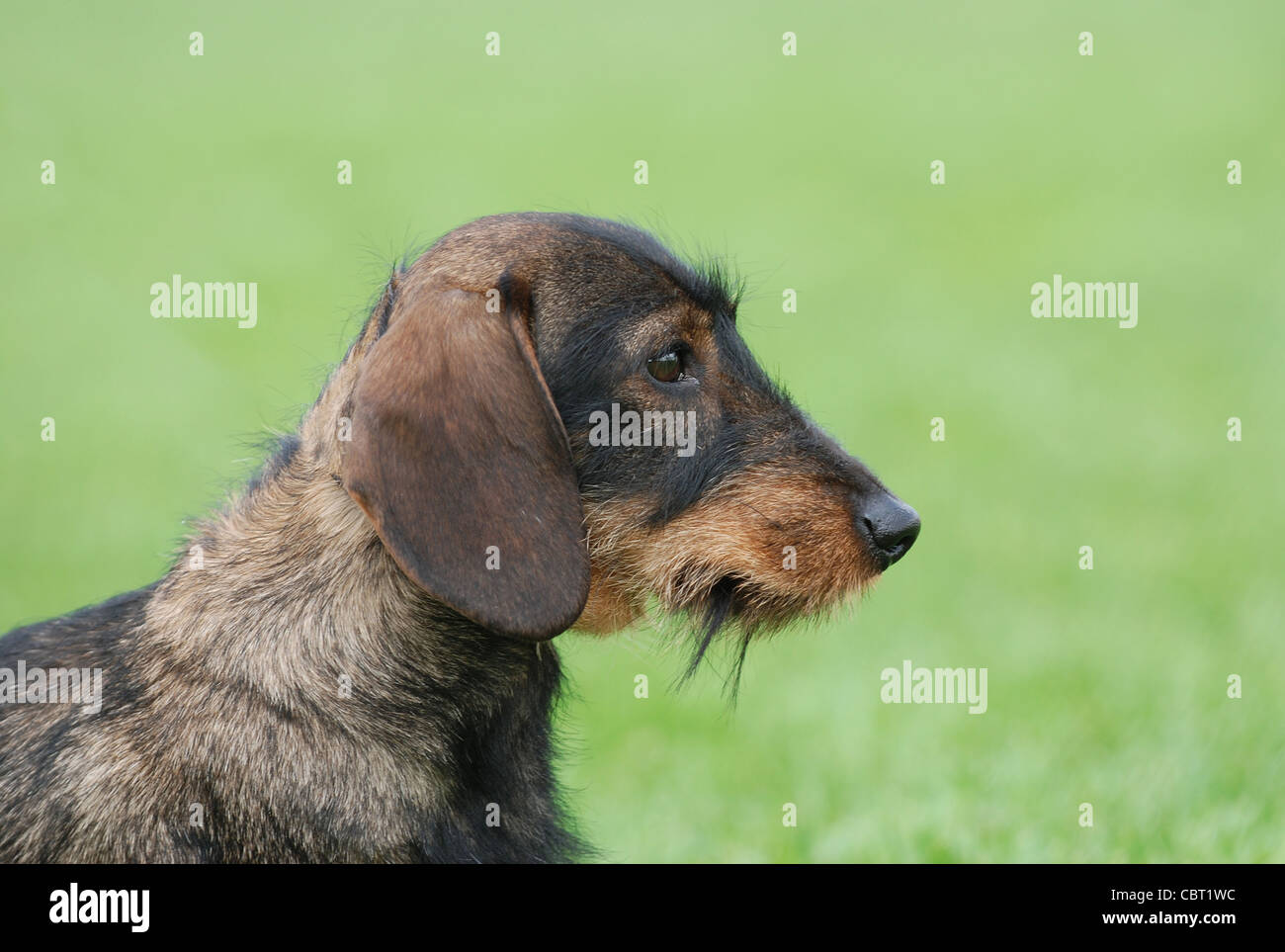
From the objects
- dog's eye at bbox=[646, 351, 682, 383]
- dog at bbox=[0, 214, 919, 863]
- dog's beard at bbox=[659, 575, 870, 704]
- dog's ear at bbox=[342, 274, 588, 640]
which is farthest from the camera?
dog's beard at bbox=[659, 575, 870, 704]

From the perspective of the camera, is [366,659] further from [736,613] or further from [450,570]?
[736,613]

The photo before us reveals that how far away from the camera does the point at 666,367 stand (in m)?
4.49

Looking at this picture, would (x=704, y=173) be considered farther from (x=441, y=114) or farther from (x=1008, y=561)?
(x=1008, y=561)

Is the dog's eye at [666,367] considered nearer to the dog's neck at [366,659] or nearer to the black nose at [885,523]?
the black nose at [885,523]

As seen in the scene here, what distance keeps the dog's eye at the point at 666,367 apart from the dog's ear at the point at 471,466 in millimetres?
352

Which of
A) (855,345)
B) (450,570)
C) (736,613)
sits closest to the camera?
(450,570)

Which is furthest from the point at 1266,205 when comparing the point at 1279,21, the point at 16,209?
the point at 16,209

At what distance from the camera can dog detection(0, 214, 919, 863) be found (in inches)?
159

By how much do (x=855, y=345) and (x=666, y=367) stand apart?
13.1 m

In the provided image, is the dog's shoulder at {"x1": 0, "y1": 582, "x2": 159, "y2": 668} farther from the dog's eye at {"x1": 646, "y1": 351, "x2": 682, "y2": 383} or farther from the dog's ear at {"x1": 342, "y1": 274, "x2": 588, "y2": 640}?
the dog's eye at {"x1": 646, "y1": 351, "x2": 682, "y2": 383}

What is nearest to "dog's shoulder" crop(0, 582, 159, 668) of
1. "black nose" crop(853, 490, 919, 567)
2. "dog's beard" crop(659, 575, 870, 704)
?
"dog's beard" crop(659, 575, 870, 704)

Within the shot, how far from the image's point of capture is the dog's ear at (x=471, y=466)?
12.8ft

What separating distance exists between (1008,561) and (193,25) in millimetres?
14388

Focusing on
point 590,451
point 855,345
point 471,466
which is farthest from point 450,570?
point 855,345
